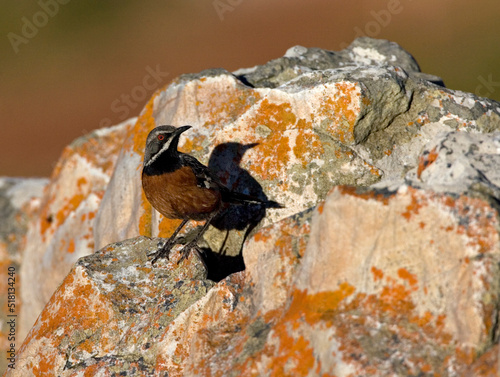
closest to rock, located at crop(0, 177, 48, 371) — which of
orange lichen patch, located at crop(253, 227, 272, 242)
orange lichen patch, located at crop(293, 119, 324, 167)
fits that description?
orange lichen patch, located at crop(293, 119, 324, 167)

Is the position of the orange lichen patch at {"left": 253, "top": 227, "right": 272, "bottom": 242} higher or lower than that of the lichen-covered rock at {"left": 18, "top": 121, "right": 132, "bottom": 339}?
lower

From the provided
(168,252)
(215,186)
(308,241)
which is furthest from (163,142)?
(308,241)

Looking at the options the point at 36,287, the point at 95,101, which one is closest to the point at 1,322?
the point at 36,287

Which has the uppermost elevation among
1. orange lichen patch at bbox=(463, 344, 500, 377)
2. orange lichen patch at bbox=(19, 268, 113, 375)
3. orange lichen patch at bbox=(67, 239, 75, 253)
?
orange lichen patch at bbox=(67, 239, 75, 253)

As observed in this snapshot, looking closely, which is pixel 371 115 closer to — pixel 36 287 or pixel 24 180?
pixel 36 287

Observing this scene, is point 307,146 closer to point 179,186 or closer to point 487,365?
point 179,186

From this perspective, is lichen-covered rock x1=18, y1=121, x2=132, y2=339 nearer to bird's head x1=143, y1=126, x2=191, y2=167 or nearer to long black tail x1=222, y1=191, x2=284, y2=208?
bird's head x1=143, y1=126, x2=191, y2=167

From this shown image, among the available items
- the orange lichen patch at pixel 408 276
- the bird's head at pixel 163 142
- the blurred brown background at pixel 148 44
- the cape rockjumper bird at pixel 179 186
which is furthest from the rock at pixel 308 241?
the blurred brown background at pixel 148 44

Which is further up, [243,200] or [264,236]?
[243,200]
